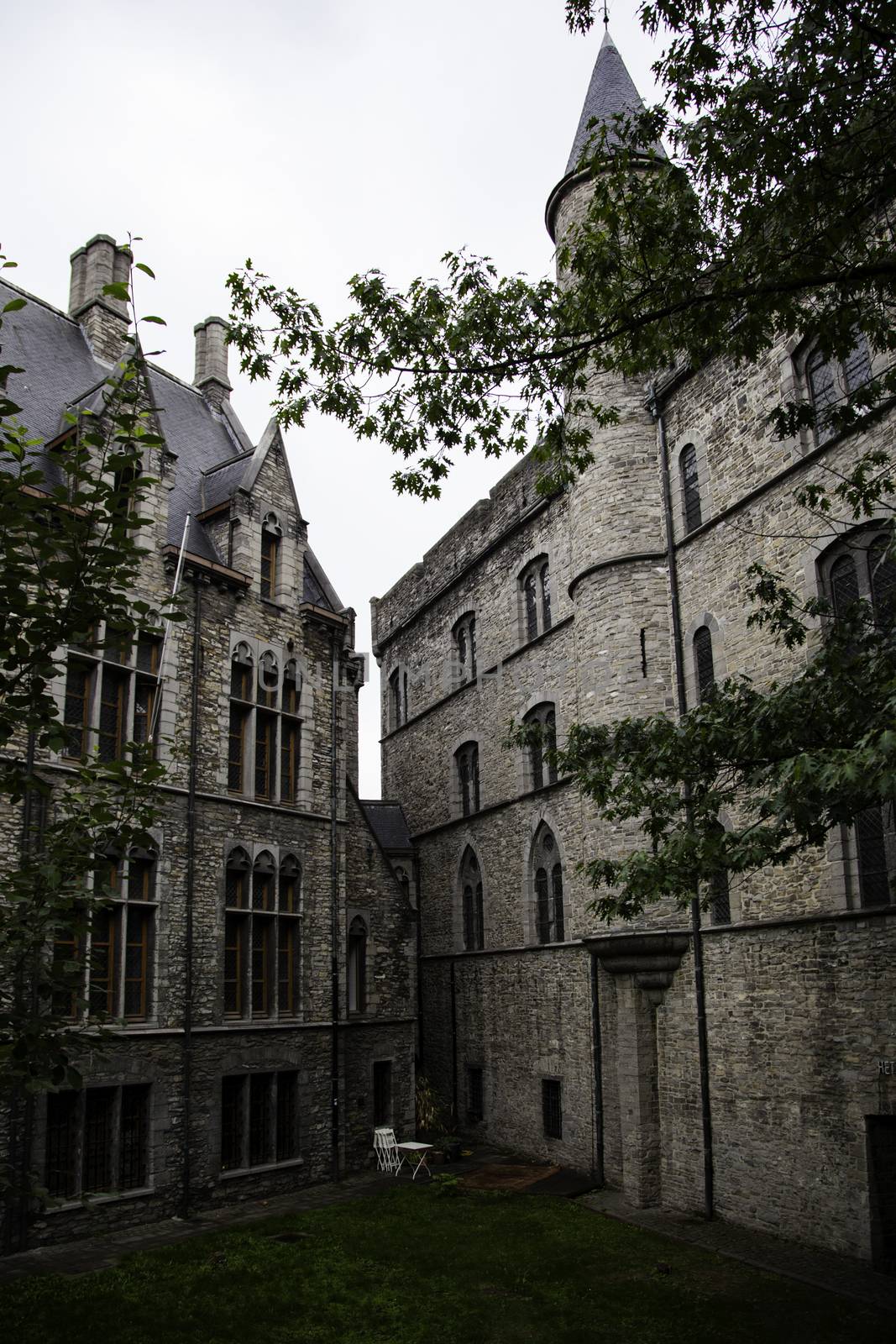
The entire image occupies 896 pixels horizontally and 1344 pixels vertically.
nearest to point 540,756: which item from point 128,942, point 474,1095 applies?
point 474,1095

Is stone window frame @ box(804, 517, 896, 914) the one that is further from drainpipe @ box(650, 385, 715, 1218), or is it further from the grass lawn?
the grass lawn

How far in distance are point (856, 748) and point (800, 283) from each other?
139 inches

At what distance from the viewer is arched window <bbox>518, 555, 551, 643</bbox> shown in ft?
71.7

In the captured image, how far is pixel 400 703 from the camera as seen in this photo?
2916 cm

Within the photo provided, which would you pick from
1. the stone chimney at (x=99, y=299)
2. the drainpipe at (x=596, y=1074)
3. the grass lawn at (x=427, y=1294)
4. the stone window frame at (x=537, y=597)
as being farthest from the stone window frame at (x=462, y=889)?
the stone chimney at (x=99, y=299)

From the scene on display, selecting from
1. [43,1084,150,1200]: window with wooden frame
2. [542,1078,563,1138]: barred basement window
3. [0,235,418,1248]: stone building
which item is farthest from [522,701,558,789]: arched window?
[43,1084,150,1200]: window with wooden frame

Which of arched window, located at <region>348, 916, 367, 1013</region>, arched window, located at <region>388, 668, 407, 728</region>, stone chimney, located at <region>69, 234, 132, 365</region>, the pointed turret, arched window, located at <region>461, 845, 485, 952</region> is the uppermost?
the pointed turret

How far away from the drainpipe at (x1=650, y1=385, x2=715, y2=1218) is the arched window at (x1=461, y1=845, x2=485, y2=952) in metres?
8.16

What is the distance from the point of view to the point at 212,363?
24.3 m

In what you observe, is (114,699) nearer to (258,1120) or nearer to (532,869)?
(258,1120)

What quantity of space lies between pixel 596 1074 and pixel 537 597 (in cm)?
961

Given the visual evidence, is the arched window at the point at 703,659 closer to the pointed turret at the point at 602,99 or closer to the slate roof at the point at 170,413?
the slate roof at the point at 170,413

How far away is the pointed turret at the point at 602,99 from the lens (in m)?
20.2

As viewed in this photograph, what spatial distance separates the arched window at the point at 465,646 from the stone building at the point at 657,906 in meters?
0.10
